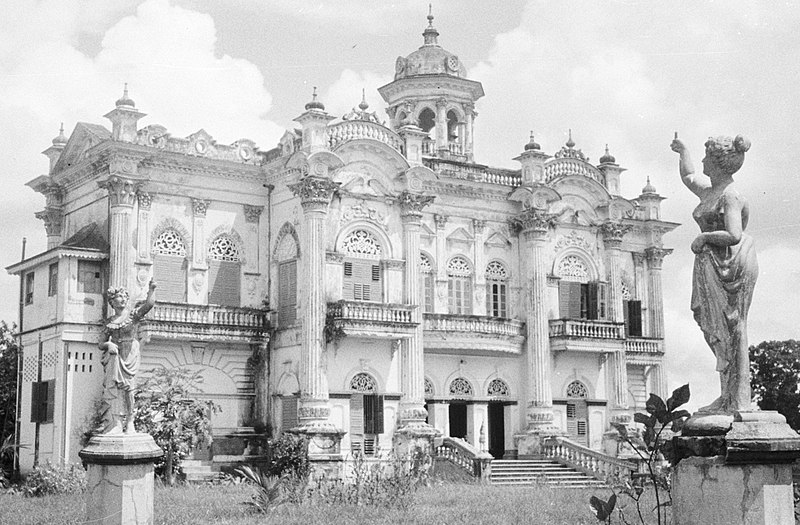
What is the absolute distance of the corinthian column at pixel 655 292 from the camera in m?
38.1

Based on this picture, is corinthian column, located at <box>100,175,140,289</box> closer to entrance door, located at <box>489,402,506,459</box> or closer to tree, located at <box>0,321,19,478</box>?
tree, located at <box>0,321,19,478</box>

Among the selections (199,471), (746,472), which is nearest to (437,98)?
(199,471)

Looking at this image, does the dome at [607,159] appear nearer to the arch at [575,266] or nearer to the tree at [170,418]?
the arch at [575,266]

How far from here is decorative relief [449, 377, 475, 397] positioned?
33.0 meters

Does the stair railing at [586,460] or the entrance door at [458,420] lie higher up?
the entrance door at [458,420]

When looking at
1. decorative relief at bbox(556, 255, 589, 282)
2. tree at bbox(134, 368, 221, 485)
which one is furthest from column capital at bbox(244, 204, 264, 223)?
decorative relief at bbox(556, 255, 589, 282)

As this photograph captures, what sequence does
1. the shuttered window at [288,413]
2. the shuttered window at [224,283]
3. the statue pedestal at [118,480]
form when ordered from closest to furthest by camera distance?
1. the statue pedestal at [118,480]
2. the shuttered window at [288,413]
3. the shuttered window at [224,283]

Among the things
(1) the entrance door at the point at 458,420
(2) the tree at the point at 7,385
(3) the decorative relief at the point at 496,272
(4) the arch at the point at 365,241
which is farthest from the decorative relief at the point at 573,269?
(2) the tree at the point at 7,385

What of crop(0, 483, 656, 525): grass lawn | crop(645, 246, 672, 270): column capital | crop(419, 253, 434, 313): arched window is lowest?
crop(0, 483, 656, 525): grass lawn

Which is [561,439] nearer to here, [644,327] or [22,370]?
[644,327]

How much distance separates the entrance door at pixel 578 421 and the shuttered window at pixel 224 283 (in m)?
11.7

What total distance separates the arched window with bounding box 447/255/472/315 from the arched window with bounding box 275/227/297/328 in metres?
5.59

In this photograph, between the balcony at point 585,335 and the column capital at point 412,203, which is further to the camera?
the balcony at point 585,335

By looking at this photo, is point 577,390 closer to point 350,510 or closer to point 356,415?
point 356,415
